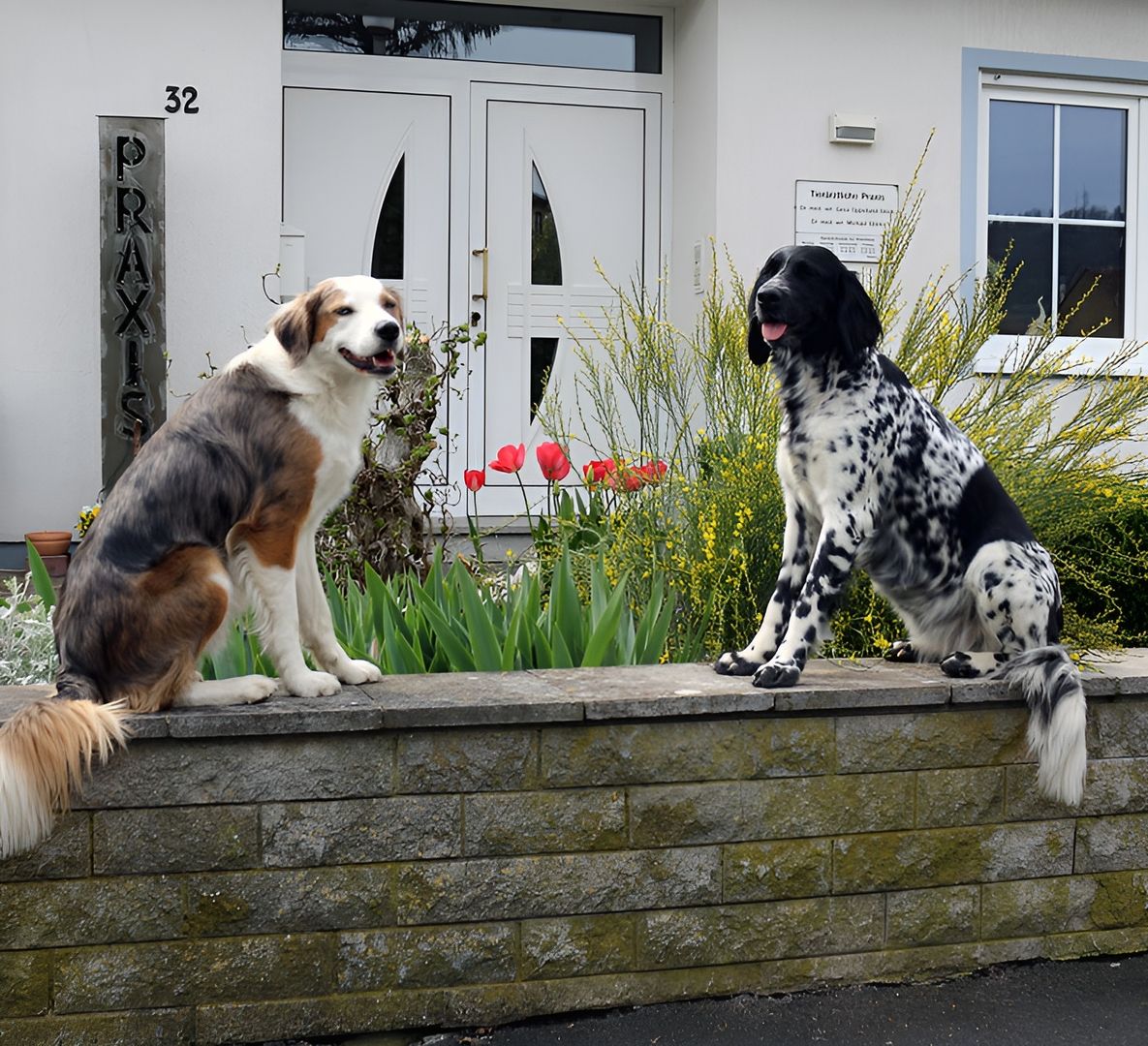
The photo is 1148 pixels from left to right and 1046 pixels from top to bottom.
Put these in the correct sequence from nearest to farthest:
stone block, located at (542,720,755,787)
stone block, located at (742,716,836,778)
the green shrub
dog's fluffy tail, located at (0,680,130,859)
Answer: dog's fluffy tail, located at (0,680,130,859) < stone block, located at (542,720,755,787) < stone block, located at (742,716,836,778) < the green shrub

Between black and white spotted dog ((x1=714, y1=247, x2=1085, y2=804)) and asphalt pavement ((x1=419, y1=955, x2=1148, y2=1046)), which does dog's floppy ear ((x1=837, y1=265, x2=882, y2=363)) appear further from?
asphalt pavement ((x1=419, y1=955, x2=1148, y2=1046))

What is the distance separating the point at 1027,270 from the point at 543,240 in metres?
3.10

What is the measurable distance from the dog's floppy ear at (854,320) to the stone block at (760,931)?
126 cm

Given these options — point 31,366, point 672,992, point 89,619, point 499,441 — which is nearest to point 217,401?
point 89,619

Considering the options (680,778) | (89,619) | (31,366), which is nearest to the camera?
(89,619)

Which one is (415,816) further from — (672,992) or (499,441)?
(499,441)

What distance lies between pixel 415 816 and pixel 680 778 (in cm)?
57

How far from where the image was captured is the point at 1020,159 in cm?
809

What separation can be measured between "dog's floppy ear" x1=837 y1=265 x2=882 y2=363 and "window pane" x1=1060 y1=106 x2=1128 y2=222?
592 cm

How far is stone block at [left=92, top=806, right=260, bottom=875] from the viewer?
2477 mm

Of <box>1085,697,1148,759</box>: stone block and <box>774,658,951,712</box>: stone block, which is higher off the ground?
<box>774,658,951,712</box>: stone block

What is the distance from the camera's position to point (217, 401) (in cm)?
262

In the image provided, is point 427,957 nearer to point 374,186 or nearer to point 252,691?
point 252,691

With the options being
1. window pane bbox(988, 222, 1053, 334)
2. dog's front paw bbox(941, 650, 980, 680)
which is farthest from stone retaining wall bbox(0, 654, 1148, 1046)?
window pane bbox(988, 222, 1053, 334)
